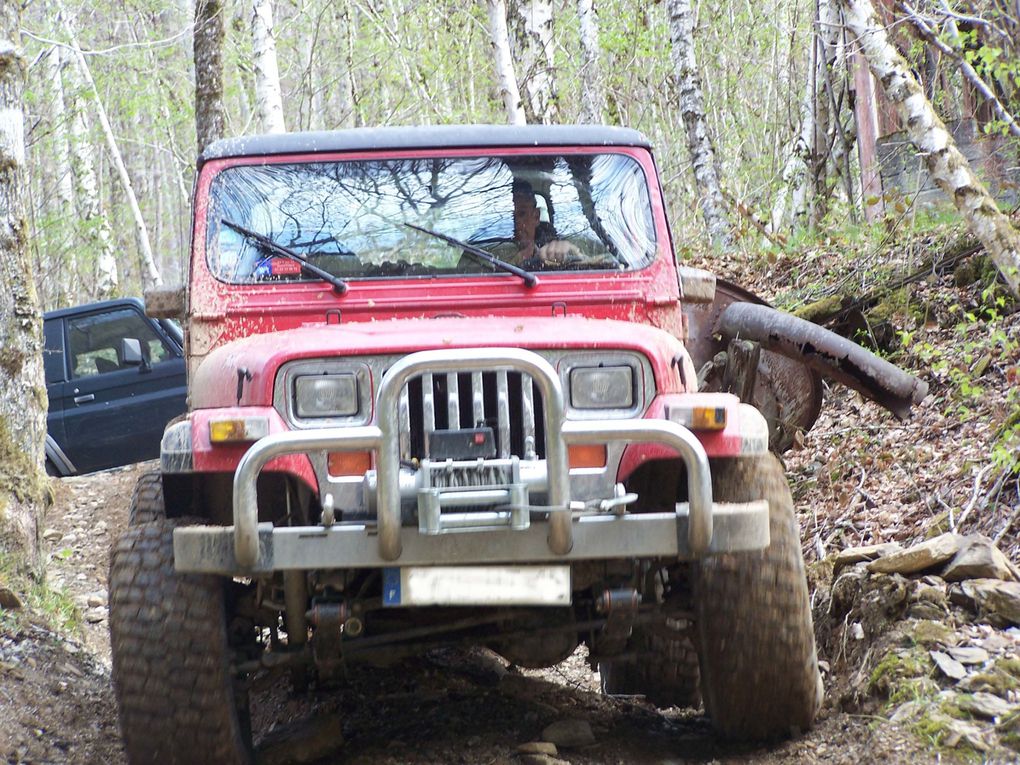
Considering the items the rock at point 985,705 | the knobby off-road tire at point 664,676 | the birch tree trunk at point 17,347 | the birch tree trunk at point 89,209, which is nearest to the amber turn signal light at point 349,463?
the knobby off-road tire at point 664,676

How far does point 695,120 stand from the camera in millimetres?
12930

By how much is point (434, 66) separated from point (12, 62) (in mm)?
15447

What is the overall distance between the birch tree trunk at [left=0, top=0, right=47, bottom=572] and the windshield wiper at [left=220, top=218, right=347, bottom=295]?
2.46 m

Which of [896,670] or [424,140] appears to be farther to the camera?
[424,140]

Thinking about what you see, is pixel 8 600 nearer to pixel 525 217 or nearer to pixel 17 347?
pixel 17 347

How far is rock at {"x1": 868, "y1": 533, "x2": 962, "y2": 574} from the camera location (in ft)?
14.8

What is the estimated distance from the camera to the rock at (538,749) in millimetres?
3863

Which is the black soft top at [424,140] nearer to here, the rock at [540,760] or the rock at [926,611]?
the rock at [926,611]

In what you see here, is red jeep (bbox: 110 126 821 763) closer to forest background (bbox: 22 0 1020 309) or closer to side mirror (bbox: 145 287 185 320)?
side mirror (bbox: 145 287 185 320)

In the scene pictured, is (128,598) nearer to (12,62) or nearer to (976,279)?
(12,62)

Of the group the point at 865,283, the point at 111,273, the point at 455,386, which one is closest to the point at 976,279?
the point at 865,283

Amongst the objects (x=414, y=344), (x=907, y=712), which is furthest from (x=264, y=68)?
(x=907, y=712)

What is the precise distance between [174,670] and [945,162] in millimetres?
4652

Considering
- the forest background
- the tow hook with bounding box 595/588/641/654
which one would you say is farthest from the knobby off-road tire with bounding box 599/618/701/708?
the forest background
